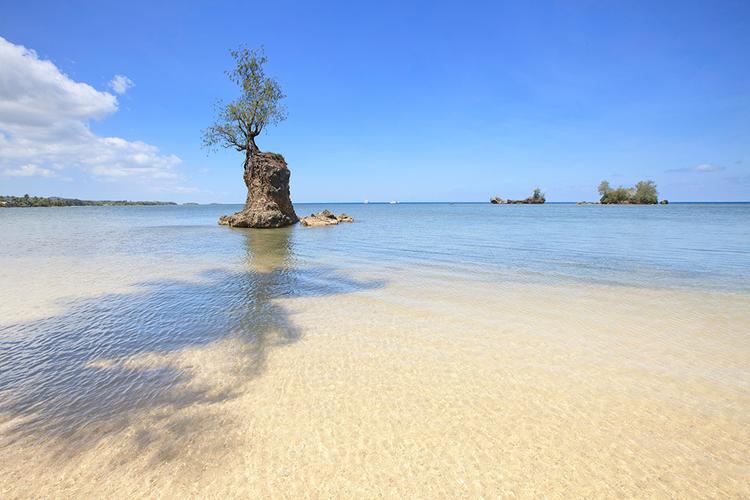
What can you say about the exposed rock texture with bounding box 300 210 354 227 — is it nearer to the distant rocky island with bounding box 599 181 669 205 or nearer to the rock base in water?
the rock base in water

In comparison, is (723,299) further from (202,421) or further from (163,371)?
(163,371)

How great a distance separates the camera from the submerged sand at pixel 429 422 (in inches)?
118

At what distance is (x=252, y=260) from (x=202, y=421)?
12.0 metres

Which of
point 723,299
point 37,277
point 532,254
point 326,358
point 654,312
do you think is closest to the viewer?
point 326,358

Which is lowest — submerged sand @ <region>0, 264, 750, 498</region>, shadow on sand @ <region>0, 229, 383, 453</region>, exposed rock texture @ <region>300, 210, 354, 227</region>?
submerged sand @ <region>0, 264, 750, 498</region>

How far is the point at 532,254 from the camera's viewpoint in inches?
655

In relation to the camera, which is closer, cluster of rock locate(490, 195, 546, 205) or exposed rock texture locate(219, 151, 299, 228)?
exposed rock texture locate(219, 151, 299, 228)

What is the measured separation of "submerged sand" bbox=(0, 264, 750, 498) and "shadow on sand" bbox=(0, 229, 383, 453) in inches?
3.3

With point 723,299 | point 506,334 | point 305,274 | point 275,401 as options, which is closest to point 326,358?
point 275,401

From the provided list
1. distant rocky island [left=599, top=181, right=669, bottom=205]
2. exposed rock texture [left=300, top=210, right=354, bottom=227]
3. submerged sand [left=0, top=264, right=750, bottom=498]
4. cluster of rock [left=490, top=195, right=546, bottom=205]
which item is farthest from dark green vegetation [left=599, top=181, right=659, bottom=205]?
submerged sand [left=0, top=264, right=750, bottom=498]

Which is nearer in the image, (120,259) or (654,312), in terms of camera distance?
(654,312)

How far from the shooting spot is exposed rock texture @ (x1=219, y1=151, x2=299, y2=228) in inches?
1369

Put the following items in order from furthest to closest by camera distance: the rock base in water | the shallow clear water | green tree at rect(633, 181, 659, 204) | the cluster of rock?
the cluster of rock, green tree at rect(633, 181, 659, 204), the rock base in water, the shallow clear water

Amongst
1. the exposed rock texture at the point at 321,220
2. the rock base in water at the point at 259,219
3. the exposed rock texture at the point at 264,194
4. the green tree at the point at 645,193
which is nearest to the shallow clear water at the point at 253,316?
the rock base in water at the point at 259,219
